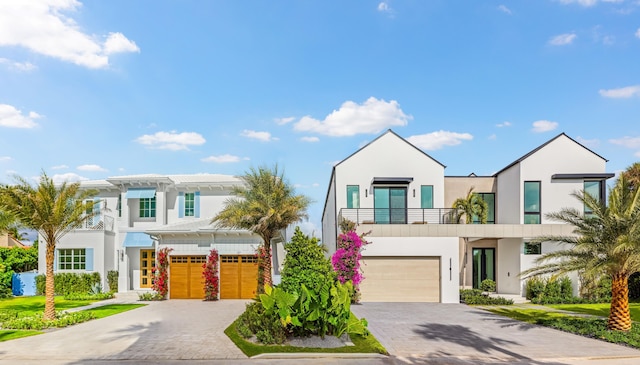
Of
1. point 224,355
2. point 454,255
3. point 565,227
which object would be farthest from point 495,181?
point 224,355

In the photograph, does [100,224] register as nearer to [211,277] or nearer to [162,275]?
[162,275]

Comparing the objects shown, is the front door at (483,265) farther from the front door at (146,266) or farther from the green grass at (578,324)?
the front door at (146,266)

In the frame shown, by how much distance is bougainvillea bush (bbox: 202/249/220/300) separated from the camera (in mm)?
22078

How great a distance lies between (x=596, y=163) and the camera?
940 inches

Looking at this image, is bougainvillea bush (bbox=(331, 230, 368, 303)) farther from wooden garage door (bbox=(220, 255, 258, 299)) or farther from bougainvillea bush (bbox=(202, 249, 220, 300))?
bougainvillea bush (bbox=(202, 249, 220, 300))

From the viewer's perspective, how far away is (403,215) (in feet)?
78.6

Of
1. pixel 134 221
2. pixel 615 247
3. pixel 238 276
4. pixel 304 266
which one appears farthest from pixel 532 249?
pixel 134 221

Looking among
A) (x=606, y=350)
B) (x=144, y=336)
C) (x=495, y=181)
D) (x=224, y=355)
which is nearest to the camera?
(x=224, y=355)

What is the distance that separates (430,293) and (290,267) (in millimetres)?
11578

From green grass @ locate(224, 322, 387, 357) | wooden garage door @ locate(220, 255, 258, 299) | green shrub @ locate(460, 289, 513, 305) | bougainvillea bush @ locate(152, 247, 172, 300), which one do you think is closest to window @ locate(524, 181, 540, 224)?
green shrub @ locate(460, 289, 513, 305)

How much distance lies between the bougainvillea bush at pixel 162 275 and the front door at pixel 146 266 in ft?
12.6

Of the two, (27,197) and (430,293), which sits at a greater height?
(27,197)

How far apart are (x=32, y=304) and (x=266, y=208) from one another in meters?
13.7

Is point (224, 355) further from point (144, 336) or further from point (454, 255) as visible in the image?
point (454, 255)
